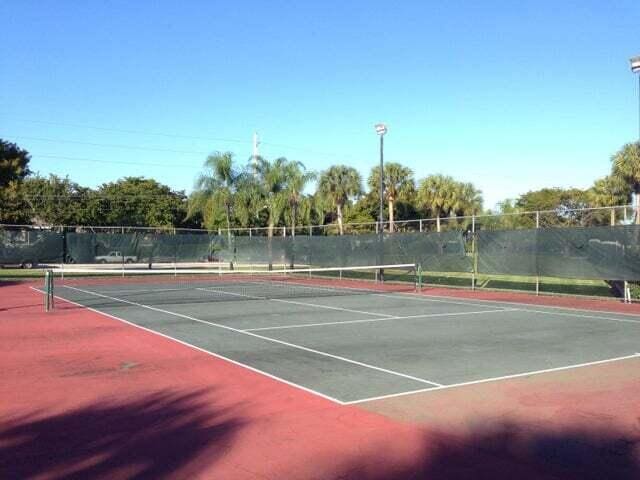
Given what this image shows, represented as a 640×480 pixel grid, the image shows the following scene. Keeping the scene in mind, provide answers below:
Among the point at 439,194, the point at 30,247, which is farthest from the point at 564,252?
the point at 439,194

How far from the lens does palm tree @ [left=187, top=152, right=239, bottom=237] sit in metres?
38.3

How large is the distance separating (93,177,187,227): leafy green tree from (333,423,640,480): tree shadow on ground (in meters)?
61.9

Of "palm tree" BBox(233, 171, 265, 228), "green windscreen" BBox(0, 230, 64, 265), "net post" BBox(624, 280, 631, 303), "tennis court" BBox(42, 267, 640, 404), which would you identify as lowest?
"tennis court" BBox(42, 267, 640, 404)

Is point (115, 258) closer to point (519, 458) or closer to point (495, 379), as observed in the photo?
point (495, 379)

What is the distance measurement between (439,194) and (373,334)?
37235 millimetres

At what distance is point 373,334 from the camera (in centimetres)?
1237

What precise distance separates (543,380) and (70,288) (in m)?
21.5

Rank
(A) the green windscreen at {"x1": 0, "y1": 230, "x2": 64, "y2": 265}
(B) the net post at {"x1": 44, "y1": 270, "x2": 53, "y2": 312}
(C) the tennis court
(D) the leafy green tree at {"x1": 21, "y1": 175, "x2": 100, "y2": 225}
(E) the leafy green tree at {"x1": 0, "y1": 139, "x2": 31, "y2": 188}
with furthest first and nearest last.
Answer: (D) the leafy green tree at {"x1": 21, "y1": 175, "x2": 100, "y2": 225} < (E) the leafy green tree at {"x1": 0, "y1": 139, "x2": 31, "y2": 188} < (A) the green windscreen at {"x1": 0, "y1": 230, "x2": 64, "y2": 265} < (B) the net post at {"x1": 44, "y1": 270, "x2": 53, "y2": 312} < (C) the tennis court

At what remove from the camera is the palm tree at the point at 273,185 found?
39562 millimetres

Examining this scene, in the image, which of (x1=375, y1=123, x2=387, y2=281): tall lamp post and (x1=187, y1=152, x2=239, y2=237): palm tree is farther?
(x1=187, y1=152, x2=239, y2=237): palm tree

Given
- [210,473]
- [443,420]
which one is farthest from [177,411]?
[443,420]

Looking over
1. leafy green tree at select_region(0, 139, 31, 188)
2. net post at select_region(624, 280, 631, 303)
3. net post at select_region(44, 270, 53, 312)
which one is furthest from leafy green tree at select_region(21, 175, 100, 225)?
net post at select_region(624, 280, 631, 303)

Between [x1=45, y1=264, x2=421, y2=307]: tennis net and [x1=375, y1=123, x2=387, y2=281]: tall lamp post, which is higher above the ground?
[x1=375, y1=123, x2=387, y2=281]: tall lamp post

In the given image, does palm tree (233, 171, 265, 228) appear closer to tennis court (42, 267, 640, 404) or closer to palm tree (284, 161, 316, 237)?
palm tree (284, 161, 316, 237)
